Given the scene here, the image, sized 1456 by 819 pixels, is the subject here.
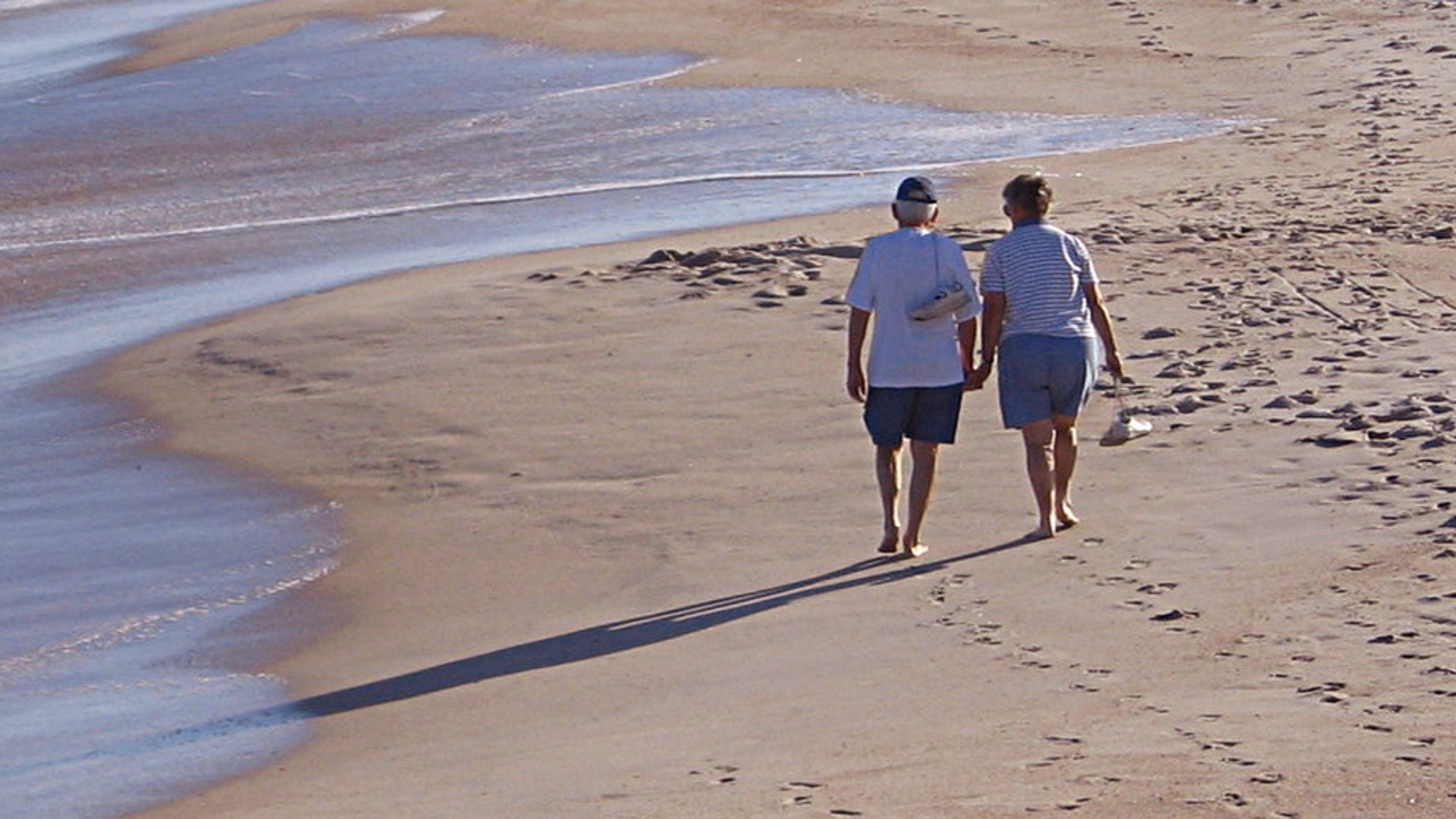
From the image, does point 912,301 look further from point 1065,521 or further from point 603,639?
point 603,639

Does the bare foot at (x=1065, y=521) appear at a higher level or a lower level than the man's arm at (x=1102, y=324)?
lower

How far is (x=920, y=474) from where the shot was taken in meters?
7.81

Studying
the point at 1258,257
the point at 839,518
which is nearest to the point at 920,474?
the point at 839,518

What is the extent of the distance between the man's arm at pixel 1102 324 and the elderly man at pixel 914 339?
420 millimetres

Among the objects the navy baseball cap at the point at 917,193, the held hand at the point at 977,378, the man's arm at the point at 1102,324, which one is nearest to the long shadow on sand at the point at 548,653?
the held hand at the point at 977,378

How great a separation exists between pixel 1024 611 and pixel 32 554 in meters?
4.24

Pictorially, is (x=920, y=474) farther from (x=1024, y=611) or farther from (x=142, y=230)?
(x=142, y=230)

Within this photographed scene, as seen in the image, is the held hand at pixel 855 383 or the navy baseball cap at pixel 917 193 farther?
the held hand at pixel 855 383

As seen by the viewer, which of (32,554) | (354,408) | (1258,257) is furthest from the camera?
(1258,257)

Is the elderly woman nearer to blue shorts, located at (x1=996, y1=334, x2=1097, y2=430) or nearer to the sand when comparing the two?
blue shorts, located at (x1=996, y1=334, x2=1097, y2=430)

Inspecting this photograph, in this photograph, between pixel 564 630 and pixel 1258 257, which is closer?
pixel 564 630

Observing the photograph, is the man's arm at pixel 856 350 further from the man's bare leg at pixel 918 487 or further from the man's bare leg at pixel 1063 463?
the man's bare leg at pixel 1063 463

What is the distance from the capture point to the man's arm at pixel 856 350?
7.64m

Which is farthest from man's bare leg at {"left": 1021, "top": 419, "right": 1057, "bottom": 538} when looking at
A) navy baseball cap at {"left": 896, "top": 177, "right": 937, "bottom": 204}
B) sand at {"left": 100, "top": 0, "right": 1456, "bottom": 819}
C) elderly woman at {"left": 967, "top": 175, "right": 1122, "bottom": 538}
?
navy baseball cap at {"left": 896, "top": 177, "right": 937, "bottom": 204}
